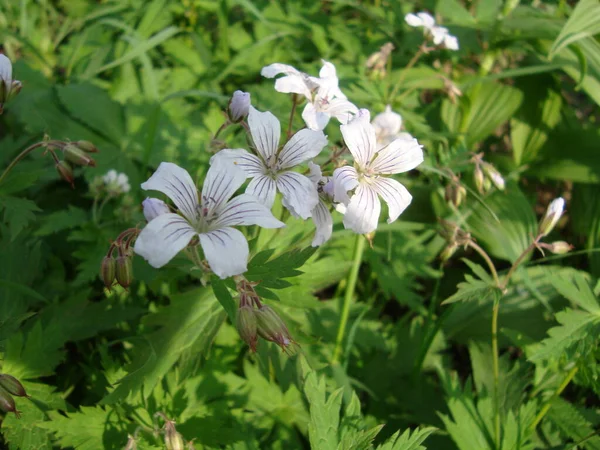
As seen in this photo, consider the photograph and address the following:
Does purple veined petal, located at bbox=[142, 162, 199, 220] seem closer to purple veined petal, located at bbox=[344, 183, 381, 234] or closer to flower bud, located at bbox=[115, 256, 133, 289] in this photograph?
flower bud, located at bbox=[115, 256, 133, 289]

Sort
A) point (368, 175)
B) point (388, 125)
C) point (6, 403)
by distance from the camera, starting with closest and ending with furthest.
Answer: point (6, 403)
point (368, 175)
point (388, 125)

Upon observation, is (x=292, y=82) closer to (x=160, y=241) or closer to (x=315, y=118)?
(x=315, y=118)

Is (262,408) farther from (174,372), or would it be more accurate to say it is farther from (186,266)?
→ (186,266)

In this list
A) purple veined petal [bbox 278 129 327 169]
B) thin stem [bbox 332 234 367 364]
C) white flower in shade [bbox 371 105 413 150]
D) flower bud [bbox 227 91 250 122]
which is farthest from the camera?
A: white flower in shade [bbox 371 105 413 150]

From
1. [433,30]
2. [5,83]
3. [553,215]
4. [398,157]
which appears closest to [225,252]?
[398,157]

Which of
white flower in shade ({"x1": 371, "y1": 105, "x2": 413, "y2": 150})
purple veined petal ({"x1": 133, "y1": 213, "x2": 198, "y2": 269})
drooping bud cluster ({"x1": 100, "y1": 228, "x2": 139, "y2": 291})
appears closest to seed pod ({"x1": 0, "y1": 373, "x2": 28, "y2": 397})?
drooping bud cluster ({"x1": 100, "y1": 228, "x2": 139, "y2": 291})

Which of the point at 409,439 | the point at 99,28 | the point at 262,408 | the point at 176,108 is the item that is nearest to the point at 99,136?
the point at 176,108

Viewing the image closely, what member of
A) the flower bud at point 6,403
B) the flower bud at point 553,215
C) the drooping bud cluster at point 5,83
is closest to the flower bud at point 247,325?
the flower bud at point 6,403
